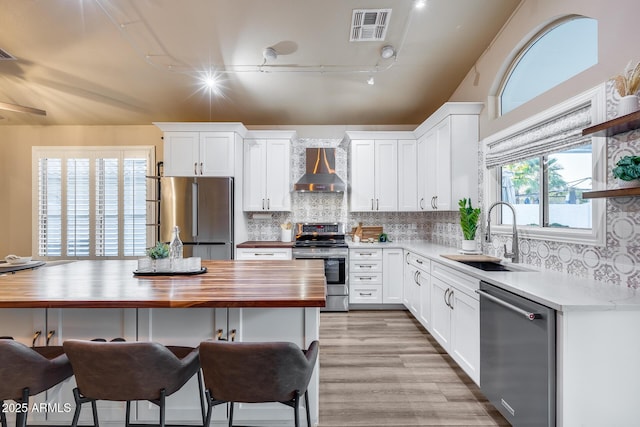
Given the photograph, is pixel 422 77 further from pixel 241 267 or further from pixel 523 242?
pixel 241 267

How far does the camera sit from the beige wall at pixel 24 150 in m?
4.86

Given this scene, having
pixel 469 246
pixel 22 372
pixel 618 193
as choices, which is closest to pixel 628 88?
pixel 618 193

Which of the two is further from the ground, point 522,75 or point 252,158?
point 522,75

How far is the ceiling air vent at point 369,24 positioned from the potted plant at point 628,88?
1950 millimetres

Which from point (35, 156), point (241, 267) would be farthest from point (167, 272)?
point (35, 156)

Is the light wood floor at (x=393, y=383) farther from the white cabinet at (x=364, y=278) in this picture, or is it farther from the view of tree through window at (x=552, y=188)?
the view of tree through window at (x=552, y=188)

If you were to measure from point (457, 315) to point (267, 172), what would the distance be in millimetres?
3150

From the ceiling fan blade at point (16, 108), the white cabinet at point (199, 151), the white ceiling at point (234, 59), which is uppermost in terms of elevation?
the white ceiling at point (234, 59)

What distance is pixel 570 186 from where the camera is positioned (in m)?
2.21

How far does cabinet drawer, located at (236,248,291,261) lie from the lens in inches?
164

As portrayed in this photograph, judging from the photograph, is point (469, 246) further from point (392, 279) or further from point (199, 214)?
point (199, 214)

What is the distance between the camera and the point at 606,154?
1830 millimetres

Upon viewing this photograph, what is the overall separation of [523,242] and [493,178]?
83cm

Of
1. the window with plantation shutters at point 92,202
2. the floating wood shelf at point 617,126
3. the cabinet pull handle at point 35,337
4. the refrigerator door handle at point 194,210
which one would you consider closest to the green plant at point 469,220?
the floating wood shelf at point 617,126
